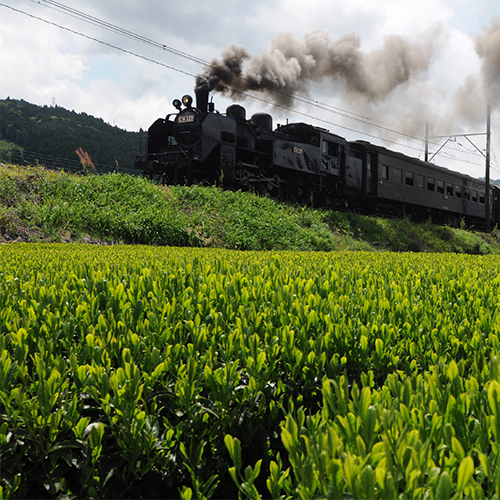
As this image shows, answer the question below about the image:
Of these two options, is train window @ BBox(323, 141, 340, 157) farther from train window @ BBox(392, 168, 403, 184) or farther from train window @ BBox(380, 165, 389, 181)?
train window @ BBox(392, 168, 403, 184)

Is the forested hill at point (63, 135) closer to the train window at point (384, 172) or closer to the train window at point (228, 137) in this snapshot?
the train window at point (384, 172)

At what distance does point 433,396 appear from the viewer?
1289mm

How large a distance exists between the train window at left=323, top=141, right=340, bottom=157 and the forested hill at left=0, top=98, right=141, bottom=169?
182ft

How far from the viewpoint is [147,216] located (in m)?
12.8

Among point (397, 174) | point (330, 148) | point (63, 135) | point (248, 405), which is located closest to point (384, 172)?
point (397, 174)

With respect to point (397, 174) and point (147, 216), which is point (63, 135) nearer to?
point (397, 174)

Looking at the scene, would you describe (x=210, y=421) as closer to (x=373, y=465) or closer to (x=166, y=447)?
(x=166, y=447)

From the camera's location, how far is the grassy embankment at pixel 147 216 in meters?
11.7

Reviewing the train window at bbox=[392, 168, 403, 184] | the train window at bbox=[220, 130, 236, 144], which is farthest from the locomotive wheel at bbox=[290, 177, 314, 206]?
the train window at bbox=[392, 168, 403, 184]

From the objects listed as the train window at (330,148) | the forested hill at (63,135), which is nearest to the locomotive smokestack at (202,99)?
the train window at (330,148)

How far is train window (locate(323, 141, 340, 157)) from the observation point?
22.0m

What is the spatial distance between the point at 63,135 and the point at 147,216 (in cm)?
8662

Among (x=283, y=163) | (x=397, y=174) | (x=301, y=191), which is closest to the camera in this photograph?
(x=283, y=163)

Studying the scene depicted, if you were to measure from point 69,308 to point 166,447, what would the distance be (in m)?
1.27
